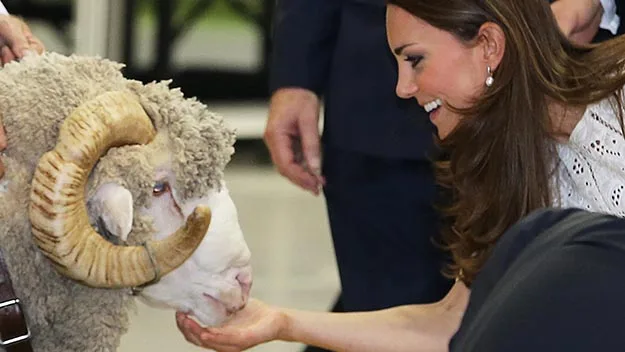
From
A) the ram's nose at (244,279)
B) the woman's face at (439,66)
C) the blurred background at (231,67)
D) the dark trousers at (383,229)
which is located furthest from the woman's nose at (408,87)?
the blurred background at (231,67)

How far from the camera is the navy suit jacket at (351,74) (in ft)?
6.08

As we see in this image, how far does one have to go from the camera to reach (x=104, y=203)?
1.25 meters

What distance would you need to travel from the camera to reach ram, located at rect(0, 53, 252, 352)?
1207 mm

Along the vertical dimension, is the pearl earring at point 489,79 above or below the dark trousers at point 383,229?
above

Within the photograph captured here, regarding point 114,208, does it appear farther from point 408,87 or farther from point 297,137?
point 297,137

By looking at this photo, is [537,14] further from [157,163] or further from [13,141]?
[13,141]

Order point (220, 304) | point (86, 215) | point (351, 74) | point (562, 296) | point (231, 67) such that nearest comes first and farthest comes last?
point (562, 296) < point (86, 215) < point (220, 304) < point (351, 74) < point (231, 67)

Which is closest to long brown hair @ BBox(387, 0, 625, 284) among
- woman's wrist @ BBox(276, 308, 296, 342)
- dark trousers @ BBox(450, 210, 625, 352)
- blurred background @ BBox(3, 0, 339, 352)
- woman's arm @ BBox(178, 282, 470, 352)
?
woman's arm @ BBox(178, 282, 470, 352)

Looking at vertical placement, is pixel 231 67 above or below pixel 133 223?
below

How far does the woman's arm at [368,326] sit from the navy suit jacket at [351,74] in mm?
328

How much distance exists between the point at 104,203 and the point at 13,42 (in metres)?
0.33

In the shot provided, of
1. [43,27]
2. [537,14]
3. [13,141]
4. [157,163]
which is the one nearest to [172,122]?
[157,163]

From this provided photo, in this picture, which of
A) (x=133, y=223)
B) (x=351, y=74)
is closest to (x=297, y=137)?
(x=351, y=74)

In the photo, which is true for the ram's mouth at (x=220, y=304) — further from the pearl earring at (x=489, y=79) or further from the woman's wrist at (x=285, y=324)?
the pearl earring at (x=489, y=79)
